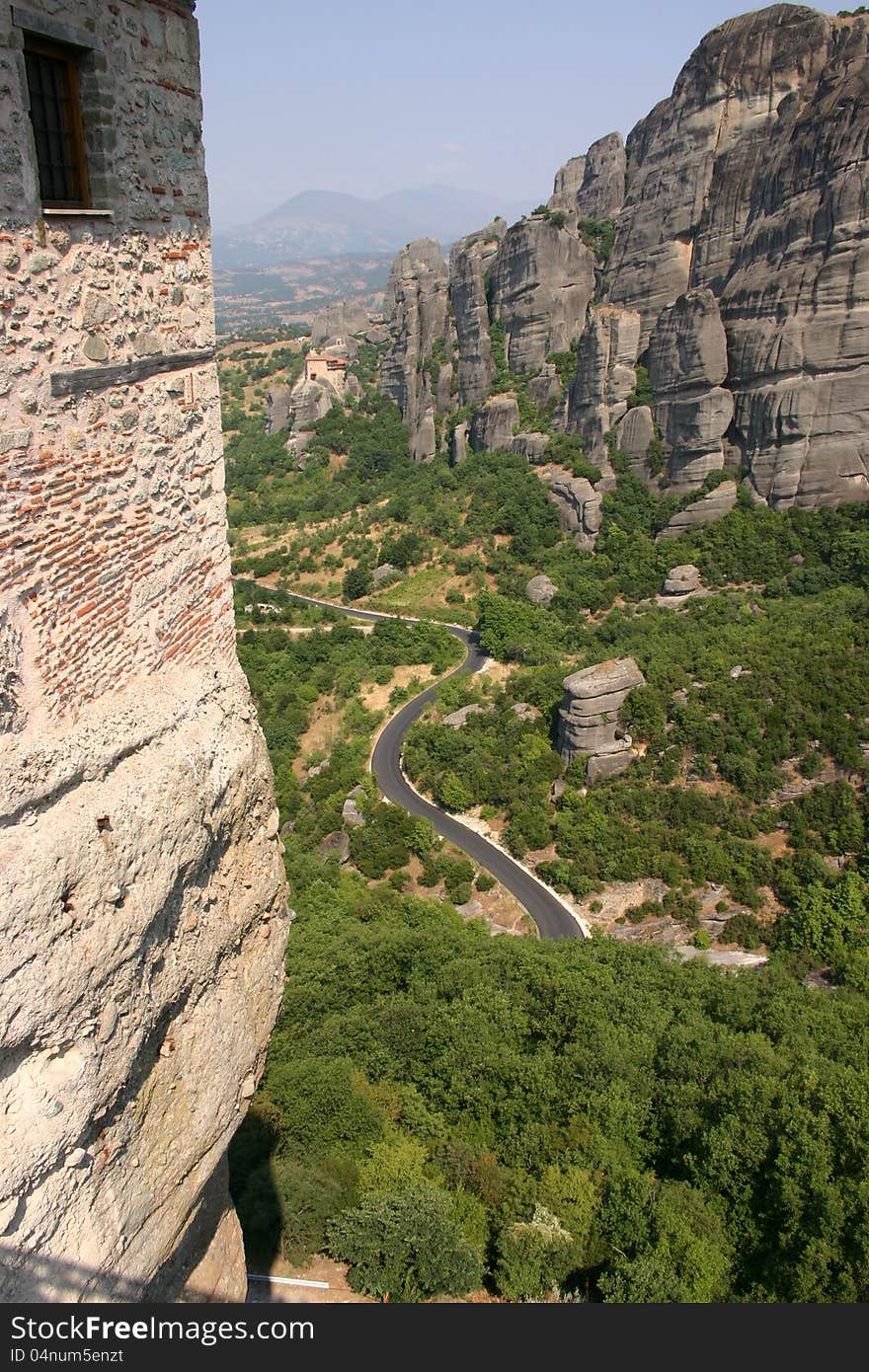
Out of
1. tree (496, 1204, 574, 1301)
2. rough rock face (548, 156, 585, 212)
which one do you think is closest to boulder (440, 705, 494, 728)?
tree (496, 1204, 574, 1301)

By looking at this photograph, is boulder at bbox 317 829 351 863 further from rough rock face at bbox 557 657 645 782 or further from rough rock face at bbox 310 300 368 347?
rough rock face at bbox 310 300 368 347

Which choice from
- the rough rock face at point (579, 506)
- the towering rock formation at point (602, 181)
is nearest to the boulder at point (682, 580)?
the rough rock face at point (579, 506)

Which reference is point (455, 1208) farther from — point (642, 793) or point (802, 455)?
point (802, 455)

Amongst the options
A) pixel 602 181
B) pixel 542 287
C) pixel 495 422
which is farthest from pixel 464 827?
pixel 602 181

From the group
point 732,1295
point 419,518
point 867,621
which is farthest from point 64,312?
point 419,518

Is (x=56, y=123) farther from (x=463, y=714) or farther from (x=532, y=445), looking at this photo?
(x=532, y=445)
